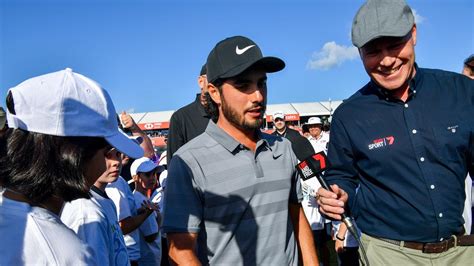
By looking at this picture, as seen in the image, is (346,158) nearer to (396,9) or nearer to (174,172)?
(396,9)

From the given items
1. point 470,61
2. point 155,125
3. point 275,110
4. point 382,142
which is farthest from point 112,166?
point 275,110

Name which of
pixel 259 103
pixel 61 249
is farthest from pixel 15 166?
pixel 259 103

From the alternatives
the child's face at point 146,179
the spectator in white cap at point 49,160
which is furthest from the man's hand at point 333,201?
the child's face at point 146,179

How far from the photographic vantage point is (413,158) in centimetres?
241

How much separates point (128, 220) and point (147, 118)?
46.8 m

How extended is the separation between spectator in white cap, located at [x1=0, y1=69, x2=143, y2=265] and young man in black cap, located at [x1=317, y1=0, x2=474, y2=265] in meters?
1.33

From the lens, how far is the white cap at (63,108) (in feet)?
4.82

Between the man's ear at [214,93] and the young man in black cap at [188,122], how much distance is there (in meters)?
1.61

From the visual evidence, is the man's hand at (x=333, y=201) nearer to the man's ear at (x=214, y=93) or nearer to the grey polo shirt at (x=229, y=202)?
the grey polo shirt at (x=229, y=202)

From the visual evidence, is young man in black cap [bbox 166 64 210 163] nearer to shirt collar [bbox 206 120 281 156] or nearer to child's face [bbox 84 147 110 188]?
shirt collar [bbox 206 120 281 156]

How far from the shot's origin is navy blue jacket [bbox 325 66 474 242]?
2.38 meters

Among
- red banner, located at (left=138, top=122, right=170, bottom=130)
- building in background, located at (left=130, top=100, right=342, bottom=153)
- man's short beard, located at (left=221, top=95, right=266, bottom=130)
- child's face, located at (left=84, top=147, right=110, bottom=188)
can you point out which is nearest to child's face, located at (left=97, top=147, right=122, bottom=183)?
man's short beard, located at (left=221, top=95, right=266, bottom=130)

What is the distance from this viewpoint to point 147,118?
49.6 meters

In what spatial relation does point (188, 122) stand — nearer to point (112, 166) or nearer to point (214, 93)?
point (112, 166)
